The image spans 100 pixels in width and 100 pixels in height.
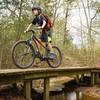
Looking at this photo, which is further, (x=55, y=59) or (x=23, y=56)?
(x=55, y=59)

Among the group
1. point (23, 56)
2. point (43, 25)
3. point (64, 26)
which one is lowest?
point (23, 56)

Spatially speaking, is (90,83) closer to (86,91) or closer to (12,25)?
(86,91)

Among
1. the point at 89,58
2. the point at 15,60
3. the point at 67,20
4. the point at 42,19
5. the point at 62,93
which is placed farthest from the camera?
the point at 67,20

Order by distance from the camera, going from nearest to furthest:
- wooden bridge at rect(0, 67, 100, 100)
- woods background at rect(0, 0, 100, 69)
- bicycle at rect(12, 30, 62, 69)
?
1. wooden bridge at rect(0, 67, 100, 100)
2. bicycle at rect(12, 30, 62, 69)
3. woods background at rect(0, 0, 100, 69)

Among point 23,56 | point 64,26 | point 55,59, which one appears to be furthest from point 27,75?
point 64,26

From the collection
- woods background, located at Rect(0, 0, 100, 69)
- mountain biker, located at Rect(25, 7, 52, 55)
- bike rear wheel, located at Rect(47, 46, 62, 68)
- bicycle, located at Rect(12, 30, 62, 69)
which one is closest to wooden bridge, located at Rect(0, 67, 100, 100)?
bike rear wheel, located at Rect(47, 46, 62, 68)

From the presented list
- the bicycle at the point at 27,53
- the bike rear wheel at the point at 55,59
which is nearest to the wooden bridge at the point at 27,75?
the bike rear wheel at the point at 55,59

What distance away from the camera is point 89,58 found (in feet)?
86.8

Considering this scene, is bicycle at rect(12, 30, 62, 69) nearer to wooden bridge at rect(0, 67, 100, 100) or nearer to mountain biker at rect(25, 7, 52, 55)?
A: mountain biker at rect(25, 7, 52, 55)

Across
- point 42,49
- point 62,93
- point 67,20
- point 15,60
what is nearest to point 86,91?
point 62,93

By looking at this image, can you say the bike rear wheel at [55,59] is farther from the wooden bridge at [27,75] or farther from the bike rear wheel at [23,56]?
the bike rear wheel at [23,56]

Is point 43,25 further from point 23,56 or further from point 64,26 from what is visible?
point 64,26

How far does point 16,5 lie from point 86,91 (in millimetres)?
6083

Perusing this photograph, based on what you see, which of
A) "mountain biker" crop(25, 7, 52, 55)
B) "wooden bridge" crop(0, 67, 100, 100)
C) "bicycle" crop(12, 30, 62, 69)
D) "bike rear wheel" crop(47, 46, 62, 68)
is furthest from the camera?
"bike rear wheel" crop(47, 46, 62, 68)
